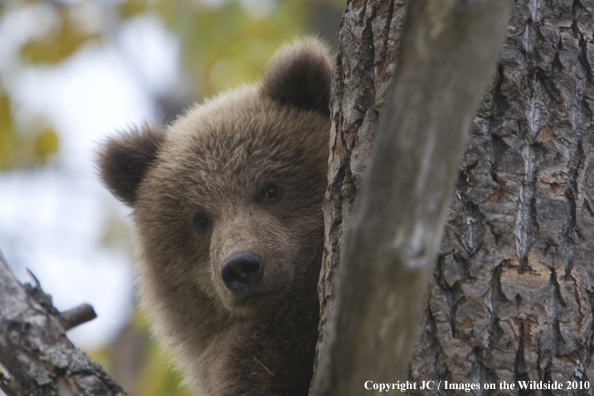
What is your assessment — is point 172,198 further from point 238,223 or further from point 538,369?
point 538,369

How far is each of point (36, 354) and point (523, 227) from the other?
6.11 feet

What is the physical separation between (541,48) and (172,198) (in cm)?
246

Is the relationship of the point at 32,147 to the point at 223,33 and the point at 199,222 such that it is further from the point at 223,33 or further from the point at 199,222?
the point at 199,222

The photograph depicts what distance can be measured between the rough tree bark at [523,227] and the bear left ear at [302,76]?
58.9 inches

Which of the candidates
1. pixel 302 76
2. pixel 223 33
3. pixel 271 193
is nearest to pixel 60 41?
pixel 223 33

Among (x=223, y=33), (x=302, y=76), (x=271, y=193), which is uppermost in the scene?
(x=223, y=33)

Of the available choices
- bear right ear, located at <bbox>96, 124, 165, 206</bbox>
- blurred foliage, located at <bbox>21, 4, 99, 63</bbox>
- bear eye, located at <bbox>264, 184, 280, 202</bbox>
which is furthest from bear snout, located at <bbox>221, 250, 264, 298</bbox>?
blurred foliage, located at <bbox>21, 4, 99, 63</bbox>

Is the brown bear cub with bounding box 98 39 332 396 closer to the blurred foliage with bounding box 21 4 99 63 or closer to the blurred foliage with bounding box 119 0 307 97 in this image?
the blurred foliage with bounding box 119 0 307 97

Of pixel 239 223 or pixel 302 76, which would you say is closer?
pixel 239 223

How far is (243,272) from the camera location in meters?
3.29

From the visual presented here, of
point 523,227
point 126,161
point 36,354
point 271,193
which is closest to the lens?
point 523,227

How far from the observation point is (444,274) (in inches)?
87.2

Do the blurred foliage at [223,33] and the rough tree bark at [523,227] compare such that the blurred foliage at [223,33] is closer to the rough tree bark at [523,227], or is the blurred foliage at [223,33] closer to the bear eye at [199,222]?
the bear eye at [199,222]

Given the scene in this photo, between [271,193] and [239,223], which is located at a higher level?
[271,193]
